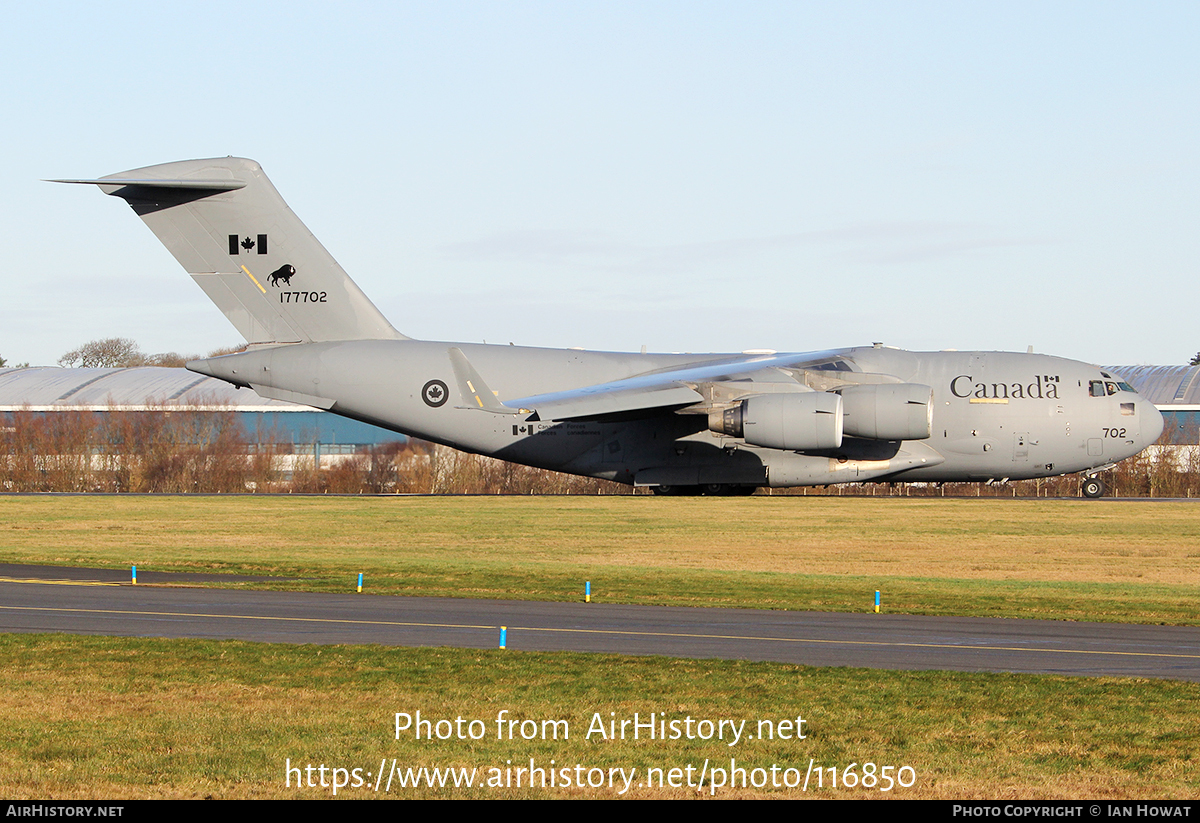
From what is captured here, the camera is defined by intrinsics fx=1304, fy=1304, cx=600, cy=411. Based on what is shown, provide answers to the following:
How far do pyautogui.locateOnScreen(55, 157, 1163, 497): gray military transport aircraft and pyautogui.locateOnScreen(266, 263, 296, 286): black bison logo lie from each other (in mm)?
59

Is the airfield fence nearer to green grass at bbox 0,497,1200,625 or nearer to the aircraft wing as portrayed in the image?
green grass at bbox 0,497,1200,625

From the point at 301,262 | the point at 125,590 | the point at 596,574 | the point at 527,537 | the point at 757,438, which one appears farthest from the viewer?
the point at 301,262

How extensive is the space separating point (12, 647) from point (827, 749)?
8.48m

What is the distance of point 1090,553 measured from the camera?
2509 cm

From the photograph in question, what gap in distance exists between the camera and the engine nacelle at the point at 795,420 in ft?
101

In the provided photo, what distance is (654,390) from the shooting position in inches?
1233

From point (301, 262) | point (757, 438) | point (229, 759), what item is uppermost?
point (301, 262)

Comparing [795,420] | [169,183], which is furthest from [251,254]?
[795,420]

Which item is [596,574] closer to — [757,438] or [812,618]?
[812,618]

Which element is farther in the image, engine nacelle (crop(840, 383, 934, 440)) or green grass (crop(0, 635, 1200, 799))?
engine nacelle (crop(840, 383, 934, 440))

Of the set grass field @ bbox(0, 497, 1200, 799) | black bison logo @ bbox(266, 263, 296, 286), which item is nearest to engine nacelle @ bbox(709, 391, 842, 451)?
grass field @ bbox(0, 497, 1200, 799)

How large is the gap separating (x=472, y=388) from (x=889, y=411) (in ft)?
32.8

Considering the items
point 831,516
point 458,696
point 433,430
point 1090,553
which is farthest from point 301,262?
point 458,696

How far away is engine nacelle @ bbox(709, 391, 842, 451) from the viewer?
3089 cm
